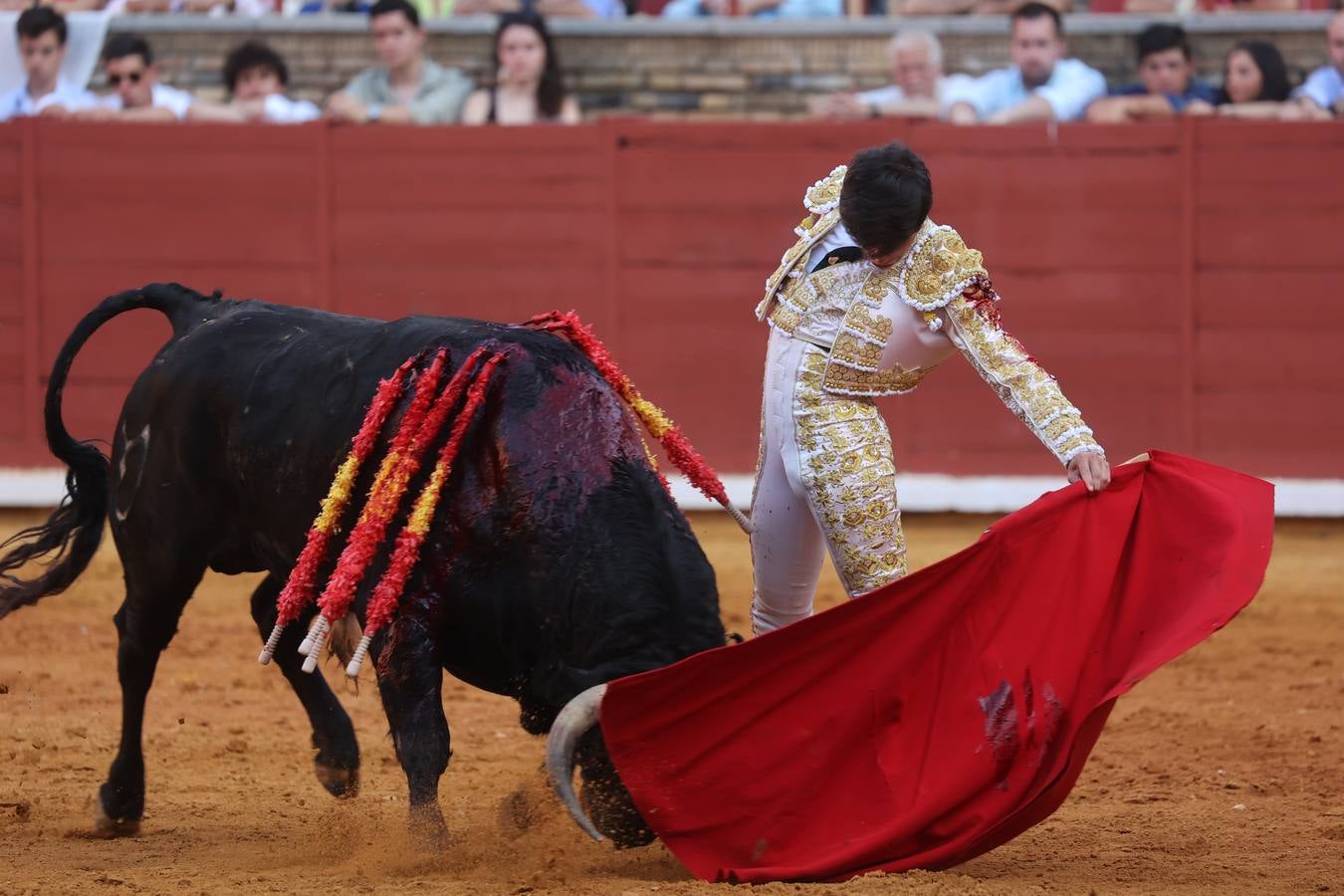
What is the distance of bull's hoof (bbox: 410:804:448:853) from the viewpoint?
3168mm

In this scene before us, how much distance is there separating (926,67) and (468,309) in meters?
2.14

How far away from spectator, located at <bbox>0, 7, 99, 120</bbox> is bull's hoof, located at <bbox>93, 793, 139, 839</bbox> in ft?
16.6

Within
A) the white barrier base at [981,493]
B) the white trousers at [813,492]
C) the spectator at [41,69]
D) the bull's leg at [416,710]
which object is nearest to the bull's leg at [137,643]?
the bull's leg at [416,710]

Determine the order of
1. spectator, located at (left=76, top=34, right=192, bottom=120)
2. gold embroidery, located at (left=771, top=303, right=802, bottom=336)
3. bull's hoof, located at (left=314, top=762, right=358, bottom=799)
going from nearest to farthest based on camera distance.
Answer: gold embroidery, located at (left=771, top=303, right=802, bottom=336) → bull's hoof, located at (left=314, top=762, right=358, bottom=799) → spectator, located at (left=76, top=34, right=192, bottom=120)

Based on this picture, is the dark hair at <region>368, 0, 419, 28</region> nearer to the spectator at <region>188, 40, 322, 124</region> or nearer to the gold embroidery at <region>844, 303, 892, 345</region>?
the spectator at <region>188, 40, 322, 124</region>

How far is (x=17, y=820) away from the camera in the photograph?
3.77 m

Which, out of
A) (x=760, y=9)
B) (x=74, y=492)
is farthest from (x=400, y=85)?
(x=74, y=492)

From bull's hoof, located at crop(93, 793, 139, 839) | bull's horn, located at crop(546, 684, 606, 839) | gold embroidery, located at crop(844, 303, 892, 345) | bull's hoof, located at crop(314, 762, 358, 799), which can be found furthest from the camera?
bull's hoof, located at crop(314, 762, 358, 799)

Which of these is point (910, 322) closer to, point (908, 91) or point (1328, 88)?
point (908, 91)

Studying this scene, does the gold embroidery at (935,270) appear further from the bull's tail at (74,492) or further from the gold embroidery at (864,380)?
the bull's tail at (74,492)

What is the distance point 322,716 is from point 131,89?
4842 mm

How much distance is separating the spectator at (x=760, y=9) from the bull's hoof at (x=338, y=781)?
216 inches

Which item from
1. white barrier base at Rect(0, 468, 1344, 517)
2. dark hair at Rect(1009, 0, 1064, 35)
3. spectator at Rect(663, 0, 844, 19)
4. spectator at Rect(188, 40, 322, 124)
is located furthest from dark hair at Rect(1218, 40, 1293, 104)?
spectator at Rect(188, 40, 322, 124)

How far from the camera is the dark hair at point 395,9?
306 inches
